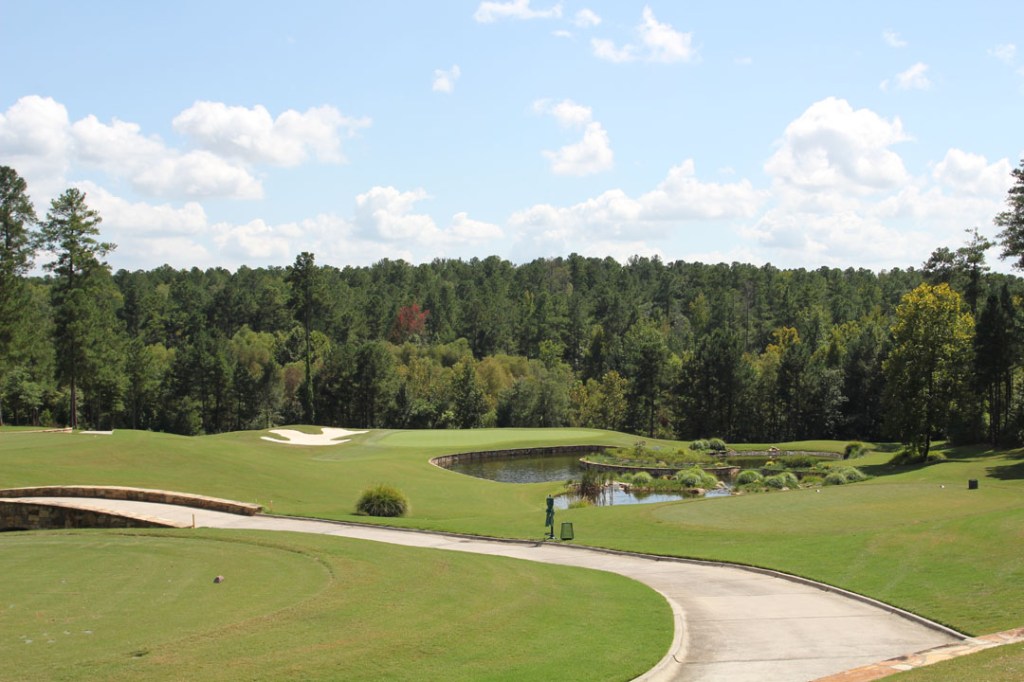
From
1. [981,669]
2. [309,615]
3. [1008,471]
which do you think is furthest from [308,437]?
[981,669]

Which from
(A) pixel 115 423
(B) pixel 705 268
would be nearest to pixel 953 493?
(A) pixel 115 423

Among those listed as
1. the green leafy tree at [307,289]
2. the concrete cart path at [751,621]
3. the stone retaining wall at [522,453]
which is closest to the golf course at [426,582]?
the concrete cart path at [751,621]

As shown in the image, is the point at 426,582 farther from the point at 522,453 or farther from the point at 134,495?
the point at 522,453

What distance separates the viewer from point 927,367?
170 feet

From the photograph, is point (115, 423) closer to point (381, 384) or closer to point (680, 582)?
point (381, 384)

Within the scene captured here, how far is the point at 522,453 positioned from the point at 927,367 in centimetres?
3154

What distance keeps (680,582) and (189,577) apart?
11383 millimetres

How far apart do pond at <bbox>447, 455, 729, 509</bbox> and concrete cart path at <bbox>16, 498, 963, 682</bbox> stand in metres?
21.4

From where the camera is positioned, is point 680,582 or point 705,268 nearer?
point 680,582

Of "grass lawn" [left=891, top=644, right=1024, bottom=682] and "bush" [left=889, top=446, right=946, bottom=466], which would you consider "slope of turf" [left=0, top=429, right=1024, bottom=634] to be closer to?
"bush" [left=889, top=446, right=946, bottom=466]

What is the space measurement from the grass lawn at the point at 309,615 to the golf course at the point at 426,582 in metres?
0.05

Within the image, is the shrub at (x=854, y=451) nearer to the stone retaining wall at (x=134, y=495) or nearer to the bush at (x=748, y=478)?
the bush at (x=748, y=478)

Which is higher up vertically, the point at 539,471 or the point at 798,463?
the point at 798,463

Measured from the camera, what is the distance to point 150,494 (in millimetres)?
29906
